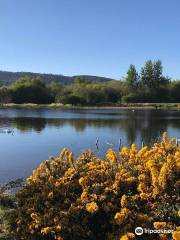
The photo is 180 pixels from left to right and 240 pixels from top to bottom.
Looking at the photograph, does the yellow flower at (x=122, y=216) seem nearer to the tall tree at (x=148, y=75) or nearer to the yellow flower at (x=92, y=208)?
the yellow flower at (x=92, y=208)

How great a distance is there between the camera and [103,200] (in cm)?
966

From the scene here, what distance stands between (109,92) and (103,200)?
171 metres

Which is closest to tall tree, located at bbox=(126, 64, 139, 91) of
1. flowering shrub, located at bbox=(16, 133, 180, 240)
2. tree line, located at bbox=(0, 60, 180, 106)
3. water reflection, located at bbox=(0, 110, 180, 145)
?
tree line, located at bbox=(0, 60, 180, 106)

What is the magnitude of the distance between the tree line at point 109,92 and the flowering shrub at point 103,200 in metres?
159

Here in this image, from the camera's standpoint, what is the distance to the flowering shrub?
8812mm

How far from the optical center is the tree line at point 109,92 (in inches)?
6850

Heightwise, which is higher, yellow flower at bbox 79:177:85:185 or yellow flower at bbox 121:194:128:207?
yellow flower at bbox 79:177:85:185

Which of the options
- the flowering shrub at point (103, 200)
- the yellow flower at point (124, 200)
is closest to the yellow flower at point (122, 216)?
the flowering shrub at point (103, 200)

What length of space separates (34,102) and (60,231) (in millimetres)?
169631

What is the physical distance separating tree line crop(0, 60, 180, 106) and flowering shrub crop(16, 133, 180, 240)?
6265 inches

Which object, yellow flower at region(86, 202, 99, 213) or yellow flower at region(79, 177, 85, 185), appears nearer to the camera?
yellow flower at region(86, 202, 99, 213)

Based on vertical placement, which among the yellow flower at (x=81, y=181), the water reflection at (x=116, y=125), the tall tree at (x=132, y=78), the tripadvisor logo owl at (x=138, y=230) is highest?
the tall tree at (x=132, y=78)

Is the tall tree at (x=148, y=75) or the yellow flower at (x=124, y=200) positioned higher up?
the tall tree at (x=148, y=75)

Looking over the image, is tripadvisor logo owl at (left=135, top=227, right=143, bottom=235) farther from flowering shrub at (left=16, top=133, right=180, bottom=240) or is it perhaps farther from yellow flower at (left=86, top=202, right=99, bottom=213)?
yellow flower at (left=86, top=202, right=99, bottom=213)
